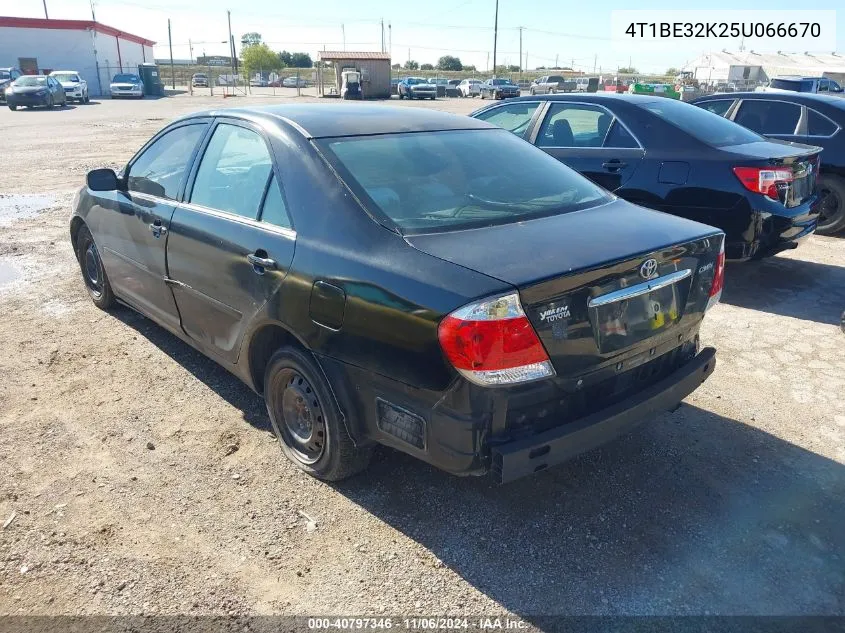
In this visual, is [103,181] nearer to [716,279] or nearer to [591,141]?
[716,279]

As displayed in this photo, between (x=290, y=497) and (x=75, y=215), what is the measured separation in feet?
11.7

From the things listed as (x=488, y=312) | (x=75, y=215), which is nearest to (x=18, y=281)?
(x=75, y=215)

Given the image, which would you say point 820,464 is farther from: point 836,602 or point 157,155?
point 157,155

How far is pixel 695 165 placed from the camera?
541cm

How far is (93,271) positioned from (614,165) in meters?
4.53

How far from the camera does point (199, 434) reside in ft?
11.7

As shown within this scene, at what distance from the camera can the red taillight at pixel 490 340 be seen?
223 centimetres

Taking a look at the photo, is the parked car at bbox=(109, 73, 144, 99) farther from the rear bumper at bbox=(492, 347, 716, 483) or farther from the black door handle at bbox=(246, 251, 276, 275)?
the rear bumper at bbox=(492, 347, 716, 483)

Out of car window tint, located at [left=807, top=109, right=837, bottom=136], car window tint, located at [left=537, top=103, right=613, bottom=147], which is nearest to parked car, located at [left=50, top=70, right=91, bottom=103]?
car window tint, located at [left=537, top=103, right=613, bottom=147]

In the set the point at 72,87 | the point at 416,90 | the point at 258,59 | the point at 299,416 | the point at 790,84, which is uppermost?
the point at 258,59

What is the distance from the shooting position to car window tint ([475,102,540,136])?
663cm

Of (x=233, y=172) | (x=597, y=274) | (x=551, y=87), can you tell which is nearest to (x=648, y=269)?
(x=597, y=274)

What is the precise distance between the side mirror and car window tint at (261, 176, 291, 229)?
6.08ft

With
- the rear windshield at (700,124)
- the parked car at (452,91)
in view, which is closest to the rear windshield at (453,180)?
the rear windshield at (700,124)
